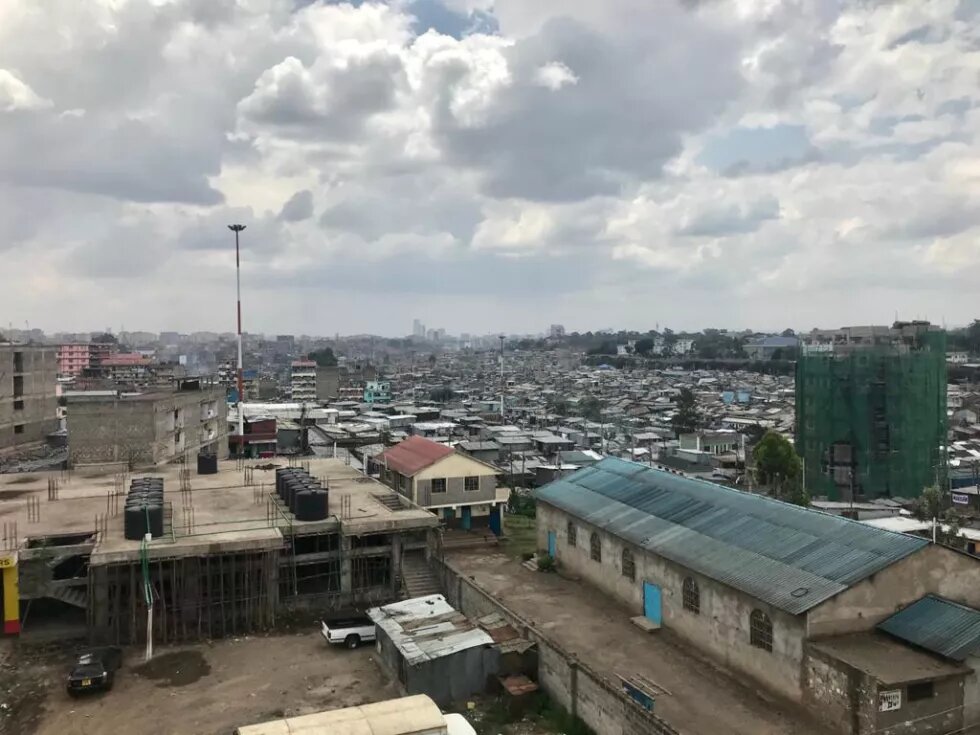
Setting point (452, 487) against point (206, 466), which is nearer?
point (452, 487)

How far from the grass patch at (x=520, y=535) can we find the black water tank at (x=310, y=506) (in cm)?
736

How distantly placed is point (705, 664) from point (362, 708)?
321 inches

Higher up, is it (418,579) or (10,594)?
(10,594)

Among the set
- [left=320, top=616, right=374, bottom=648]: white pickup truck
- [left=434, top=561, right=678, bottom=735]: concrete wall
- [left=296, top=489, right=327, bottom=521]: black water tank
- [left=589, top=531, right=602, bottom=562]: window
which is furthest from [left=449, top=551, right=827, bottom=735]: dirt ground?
[left=296, top=489, right=327, bottom=521]: black water tank

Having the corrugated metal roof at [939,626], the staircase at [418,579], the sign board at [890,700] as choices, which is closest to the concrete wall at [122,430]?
the staircase at [418,579]

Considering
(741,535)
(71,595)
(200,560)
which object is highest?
(741,535)

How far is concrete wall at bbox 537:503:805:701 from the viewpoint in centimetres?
1523

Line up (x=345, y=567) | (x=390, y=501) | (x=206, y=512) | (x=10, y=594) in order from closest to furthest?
1. (x=10, y=594)
2. (x=345, y=567)
3. (x=206, y=512)
4. (x=390, y=501)

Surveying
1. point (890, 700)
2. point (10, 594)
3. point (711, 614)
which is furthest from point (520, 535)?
point (890, 700)

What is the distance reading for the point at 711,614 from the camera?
17.4 m

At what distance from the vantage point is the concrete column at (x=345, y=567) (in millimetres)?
22719

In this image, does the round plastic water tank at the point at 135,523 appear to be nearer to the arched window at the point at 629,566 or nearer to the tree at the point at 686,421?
the arched window at the point at 629,566

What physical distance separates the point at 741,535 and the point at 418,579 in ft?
32.7

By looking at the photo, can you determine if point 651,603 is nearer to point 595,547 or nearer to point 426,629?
point 595,547
